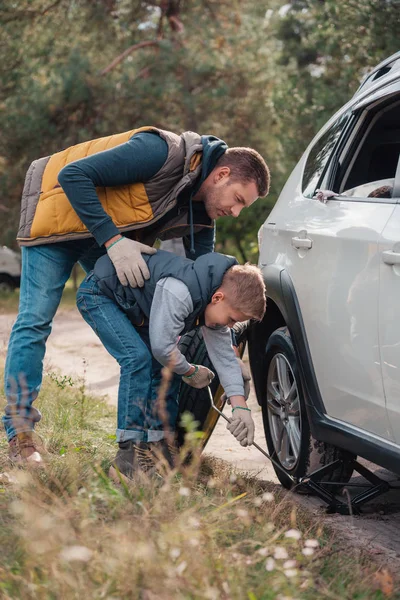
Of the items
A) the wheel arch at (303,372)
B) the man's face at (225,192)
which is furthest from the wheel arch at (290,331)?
the man's face at (225,192)

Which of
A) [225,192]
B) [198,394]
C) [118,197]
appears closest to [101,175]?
[118,197]

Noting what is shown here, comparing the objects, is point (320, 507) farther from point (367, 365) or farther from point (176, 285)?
point (176, 285)

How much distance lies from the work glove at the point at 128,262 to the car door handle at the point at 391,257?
1.10m

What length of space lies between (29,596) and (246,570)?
61 centimetres

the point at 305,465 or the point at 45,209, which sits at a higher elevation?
the point at 45,209

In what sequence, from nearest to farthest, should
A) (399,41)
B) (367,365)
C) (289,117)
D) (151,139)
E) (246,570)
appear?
(246,570), (367,365), (151,139), (399,41), (289,117)

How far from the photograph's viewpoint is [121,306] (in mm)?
4066

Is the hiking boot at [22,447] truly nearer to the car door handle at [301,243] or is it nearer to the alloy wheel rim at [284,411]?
the alloy wheel rim at [284,411]

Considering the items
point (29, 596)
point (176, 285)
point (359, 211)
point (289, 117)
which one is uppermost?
point (359, 211)

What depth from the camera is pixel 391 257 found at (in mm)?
3174

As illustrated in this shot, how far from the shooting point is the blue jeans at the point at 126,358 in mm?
3965

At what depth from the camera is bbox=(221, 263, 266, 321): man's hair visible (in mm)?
3699

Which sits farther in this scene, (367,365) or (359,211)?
(359,211)

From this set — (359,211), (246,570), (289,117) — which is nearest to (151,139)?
(359,211)
